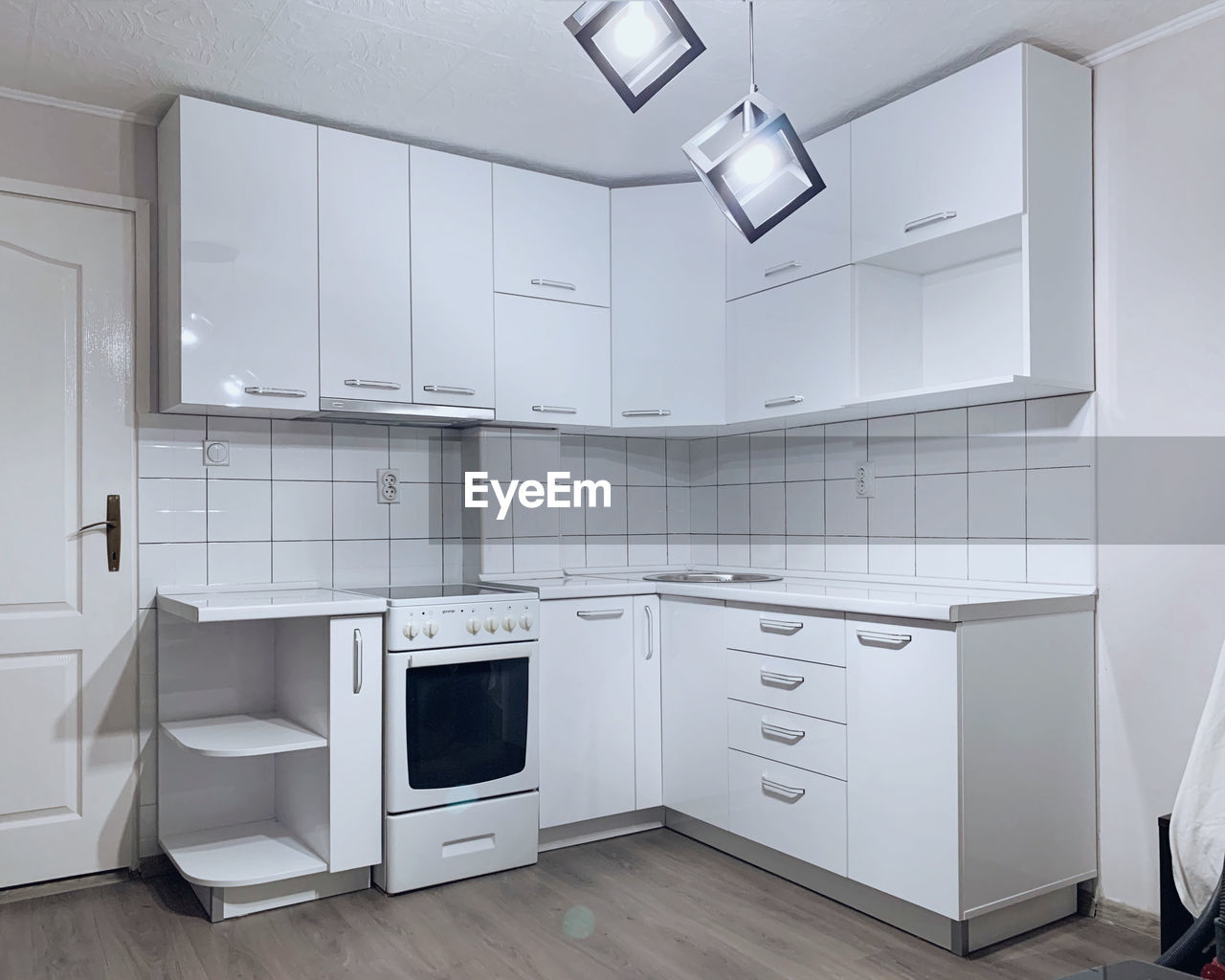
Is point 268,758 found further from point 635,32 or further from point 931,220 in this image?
point 931,220

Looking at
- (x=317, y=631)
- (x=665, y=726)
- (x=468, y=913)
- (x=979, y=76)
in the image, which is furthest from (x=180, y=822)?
(x=979, y=76)

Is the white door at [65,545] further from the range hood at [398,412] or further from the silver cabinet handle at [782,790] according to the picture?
the silver cabinet handle at [782,790]

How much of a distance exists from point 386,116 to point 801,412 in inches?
63.7

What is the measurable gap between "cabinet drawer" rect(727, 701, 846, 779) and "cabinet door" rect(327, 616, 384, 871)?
1083 mm

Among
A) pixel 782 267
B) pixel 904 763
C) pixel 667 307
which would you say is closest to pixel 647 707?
pixel 904 763

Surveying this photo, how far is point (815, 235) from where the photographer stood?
3029 mm

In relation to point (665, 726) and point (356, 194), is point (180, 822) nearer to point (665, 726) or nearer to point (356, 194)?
point (665, 726)

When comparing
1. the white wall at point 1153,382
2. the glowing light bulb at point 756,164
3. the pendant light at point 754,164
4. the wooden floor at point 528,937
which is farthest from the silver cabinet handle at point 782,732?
the glowing light bulb at point 756,164

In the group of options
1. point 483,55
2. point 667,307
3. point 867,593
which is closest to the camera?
point 483,55

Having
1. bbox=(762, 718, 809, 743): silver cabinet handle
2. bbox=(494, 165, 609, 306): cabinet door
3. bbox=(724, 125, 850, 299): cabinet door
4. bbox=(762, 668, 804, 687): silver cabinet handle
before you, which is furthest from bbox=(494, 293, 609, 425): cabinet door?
bbox=(762, 718, 809, 743): silver cabinet handle

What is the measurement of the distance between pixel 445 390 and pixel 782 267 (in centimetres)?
119

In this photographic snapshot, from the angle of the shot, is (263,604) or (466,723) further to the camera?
(466,723)

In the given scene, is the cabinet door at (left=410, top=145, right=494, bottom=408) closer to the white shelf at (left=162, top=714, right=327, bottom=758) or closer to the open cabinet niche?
the open cabinet niche

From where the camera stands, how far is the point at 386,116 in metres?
3.01
